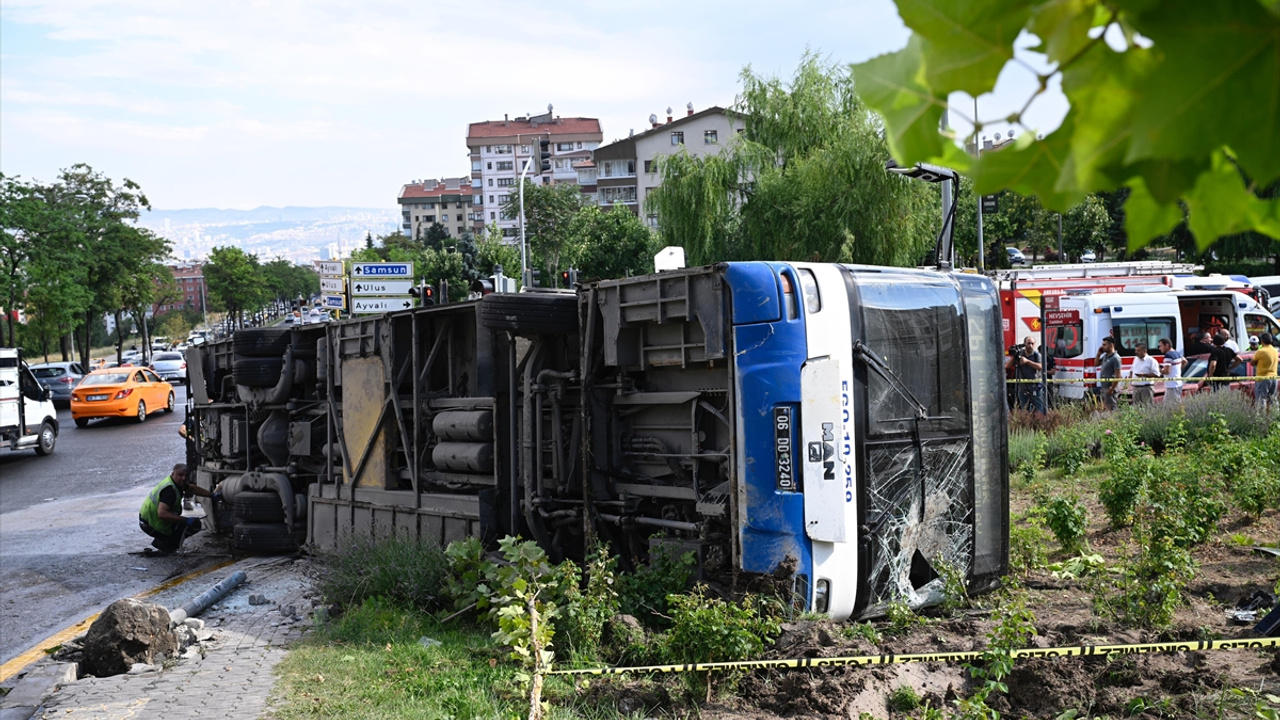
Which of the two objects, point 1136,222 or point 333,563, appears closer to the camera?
point 1136,222

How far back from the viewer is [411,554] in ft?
28.6

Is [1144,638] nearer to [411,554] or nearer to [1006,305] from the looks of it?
[411,554]

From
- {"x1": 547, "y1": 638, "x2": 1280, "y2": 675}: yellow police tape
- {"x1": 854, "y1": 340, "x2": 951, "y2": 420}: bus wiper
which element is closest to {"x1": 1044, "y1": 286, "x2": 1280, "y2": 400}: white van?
{"x1": 854, "y1": 340, "x2": 951, "y2": 420}: bus wiper

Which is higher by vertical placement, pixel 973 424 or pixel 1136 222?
pixel 1136 222

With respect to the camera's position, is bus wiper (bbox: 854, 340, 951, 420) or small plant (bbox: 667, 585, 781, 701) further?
bus wiper (bbox: 854, 340, 951, 420)

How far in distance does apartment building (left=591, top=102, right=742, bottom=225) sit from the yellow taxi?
61795 mm

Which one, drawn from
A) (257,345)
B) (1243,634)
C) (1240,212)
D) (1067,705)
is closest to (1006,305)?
(257,345)

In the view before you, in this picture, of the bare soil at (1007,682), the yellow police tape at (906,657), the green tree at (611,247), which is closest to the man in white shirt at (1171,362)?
the bare soil at (1007,682)

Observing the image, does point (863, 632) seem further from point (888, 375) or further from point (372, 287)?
point (372, 287)

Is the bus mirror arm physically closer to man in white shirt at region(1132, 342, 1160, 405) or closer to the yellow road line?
the yellow road line

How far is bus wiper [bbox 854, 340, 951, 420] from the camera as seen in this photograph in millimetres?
6855

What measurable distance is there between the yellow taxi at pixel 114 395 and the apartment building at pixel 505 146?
112 metres

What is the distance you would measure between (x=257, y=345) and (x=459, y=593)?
260 inches

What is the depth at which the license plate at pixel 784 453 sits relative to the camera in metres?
6.68
